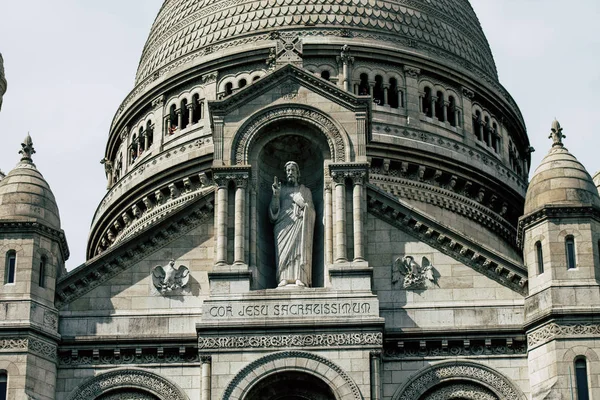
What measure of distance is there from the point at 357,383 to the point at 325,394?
36.6 inches

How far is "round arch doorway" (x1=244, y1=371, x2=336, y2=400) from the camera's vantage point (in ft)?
157

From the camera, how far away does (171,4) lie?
7656 cm

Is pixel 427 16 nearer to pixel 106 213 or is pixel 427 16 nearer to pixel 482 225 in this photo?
pixel 482 225

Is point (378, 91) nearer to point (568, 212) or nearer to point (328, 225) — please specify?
point (328, 225)

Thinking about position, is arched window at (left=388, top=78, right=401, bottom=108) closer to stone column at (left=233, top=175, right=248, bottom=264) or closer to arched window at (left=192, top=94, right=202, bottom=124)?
arched window at (left=192, top=94, right=202, bottom=124)

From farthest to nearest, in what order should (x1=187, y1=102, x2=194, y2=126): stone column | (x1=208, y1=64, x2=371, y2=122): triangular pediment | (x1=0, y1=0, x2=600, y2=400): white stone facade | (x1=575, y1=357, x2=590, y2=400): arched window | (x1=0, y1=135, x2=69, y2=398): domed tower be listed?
(x1=187, y1=102, x2=194, y2=126): stone column < (x1=208, y1=64, x2=371, y2=122): triangular pediment < (x1=0, y1=135, x2=69, y2=398): domed tower < (x1=0, y1=0, x2=600, y2=400): white stone facade < (x1=575, y1=357, x2=590, y2=400): arched window

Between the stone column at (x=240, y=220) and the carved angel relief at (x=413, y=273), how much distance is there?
385 cm

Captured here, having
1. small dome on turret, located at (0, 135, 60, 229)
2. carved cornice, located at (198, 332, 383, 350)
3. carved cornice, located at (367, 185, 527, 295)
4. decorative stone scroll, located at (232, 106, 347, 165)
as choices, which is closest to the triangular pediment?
decorative stone scroll, located at (232, 106, 347, 165)

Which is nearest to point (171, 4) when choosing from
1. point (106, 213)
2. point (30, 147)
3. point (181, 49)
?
point (181, 49)

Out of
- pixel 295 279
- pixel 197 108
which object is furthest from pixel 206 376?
pixel 197 108

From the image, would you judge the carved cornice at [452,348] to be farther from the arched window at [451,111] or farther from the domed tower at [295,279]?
the arched window at [451,111]

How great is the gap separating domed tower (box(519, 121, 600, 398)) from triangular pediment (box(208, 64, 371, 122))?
5.19 metres

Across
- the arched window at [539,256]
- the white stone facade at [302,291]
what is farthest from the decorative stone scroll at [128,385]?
the arched window at [539,256]

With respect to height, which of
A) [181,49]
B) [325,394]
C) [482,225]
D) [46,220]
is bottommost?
[325,394]
